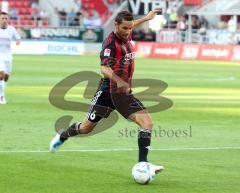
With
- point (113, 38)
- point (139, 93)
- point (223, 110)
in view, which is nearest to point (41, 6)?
point (139, 93)

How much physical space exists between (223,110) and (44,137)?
7564 millimetres

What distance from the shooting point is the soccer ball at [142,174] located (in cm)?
1082

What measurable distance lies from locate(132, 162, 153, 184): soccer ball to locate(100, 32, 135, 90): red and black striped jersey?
4.19 ft

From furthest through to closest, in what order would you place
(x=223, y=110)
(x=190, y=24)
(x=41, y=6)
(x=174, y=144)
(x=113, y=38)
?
(x=41, y=6), (x=190, y=24), (x=223, y=110), (x=174, y=144), (x=113, y=38)

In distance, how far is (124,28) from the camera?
36.9ft

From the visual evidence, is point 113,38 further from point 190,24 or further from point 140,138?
point 190,24

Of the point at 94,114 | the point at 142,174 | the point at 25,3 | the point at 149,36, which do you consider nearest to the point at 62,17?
the point at 25,3

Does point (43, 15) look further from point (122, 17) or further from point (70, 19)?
point (122, 17)

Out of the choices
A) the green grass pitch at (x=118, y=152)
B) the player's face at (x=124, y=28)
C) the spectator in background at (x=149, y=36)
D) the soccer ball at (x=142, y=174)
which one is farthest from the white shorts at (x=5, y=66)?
the spectator in background at (x=149, y=36)

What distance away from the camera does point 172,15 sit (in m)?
65.2

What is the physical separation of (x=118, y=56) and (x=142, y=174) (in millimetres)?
1659

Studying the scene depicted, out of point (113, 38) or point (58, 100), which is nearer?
point (113, 38)

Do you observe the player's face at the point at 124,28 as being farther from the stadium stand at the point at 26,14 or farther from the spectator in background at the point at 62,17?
the spectator in background at the point at 62,17

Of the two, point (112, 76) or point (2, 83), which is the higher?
point (112, 76)
